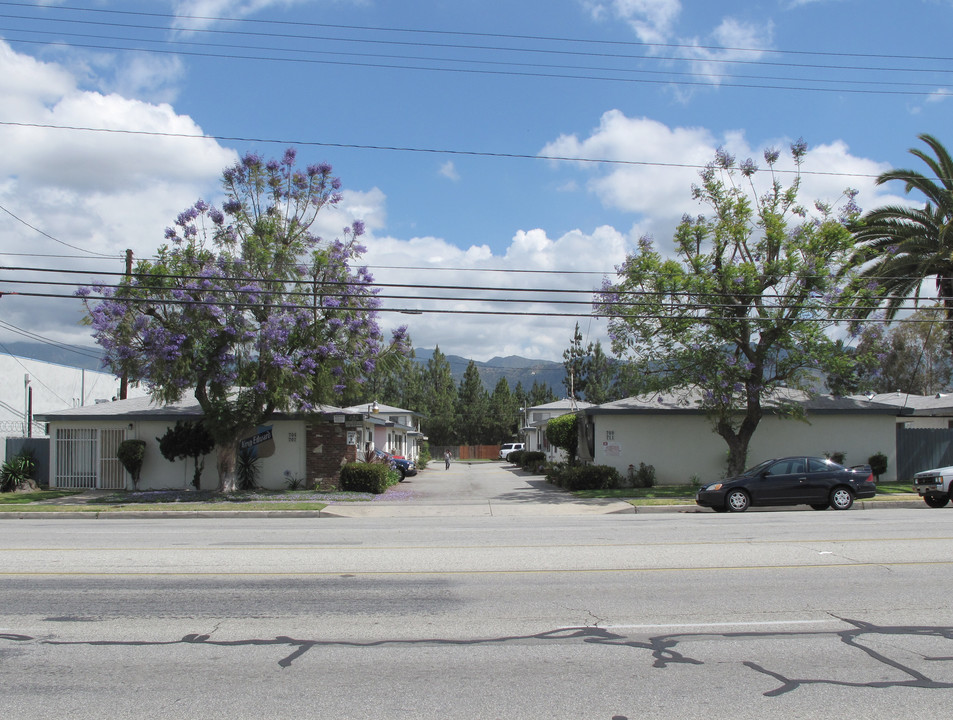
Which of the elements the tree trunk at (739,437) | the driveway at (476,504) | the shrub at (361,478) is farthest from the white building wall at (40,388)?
the tree trunk at (739,437)

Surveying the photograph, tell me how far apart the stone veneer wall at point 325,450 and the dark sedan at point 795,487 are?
12627mm

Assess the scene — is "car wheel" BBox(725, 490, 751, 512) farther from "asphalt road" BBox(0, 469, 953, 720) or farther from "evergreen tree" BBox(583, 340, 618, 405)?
"evergreen tree" BBox(583, 340, 618, 405)

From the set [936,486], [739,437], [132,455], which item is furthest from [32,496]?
[936,486]

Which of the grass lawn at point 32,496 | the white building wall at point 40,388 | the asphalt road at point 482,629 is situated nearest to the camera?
the asphalt road at point 482,629

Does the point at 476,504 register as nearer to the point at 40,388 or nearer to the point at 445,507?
the point at 445,507

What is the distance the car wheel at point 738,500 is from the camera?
19.7 m

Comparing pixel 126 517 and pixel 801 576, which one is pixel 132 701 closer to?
pixel 801 576

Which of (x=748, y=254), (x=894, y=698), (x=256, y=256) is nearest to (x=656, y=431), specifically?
(x=748, y=254)

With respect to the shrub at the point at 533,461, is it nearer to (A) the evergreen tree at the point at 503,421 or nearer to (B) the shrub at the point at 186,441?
(B) the shrub at the point at 186,441

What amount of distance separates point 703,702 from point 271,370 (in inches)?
763

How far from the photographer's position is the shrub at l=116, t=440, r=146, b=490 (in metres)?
25.4

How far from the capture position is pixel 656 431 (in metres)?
28.2

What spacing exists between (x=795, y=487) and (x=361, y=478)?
1339 centimetres

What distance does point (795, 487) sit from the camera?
19.3 metres
